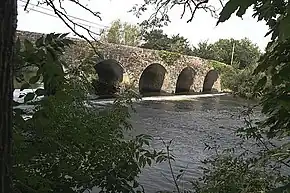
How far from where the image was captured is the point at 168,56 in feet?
85.4

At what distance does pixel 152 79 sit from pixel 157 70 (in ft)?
2.92

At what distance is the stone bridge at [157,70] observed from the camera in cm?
2214

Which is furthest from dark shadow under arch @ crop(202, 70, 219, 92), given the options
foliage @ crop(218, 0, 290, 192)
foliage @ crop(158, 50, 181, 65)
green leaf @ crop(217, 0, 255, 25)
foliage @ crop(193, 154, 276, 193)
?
green leaf @ crop(217, 0, 255, 25)

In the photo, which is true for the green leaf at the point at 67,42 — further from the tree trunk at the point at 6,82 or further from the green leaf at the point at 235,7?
the green leaf at the point at 235,7

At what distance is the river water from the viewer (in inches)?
264

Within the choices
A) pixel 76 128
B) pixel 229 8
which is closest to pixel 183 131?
pixel 76 128

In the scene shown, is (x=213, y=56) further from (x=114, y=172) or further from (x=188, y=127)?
(x=114, y=172)

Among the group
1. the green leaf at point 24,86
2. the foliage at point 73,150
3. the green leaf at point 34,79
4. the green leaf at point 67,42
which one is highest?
the green leaf at point 67,42

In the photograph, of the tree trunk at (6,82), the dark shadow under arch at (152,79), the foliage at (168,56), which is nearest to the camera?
the tree trunk at (6,82)

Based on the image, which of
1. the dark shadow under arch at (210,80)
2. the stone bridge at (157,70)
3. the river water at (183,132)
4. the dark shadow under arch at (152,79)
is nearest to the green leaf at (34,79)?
the river water at (183,132)

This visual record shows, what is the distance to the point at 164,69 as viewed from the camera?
26.4 m

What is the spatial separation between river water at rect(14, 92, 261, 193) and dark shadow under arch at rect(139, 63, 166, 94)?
757 centimetres

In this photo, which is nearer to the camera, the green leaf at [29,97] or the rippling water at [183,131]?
the green leaf at [29,97]

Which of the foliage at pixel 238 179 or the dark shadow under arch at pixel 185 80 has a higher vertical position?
the foliage at pixel 238 179
